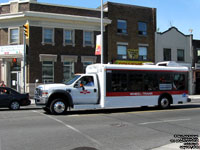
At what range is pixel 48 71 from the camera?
76.7 feet

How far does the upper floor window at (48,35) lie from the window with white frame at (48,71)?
211cm

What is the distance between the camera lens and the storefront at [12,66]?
22.5 metres

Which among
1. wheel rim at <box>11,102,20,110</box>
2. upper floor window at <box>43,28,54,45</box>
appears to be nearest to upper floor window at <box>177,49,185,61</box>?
upper floor window at <box>43,28,54,45</box>

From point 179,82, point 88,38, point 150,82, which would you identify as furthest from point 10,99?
point 88,38

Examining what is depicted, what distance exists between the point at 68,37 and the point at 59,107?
14152 mm

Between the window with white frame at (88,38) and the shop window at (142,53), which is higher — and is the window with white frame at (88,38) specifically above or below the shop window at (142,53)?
above

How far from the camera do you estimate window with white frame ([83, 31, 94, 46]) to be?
82.6ft

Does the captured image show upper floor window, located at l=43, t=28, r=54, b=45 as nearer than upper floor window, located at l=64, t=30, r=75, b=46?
Yes

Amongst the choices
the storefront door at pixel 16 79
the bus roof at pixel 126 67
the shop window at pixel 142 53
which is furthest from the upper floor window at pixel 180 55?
the storefront door at pixel 16 79

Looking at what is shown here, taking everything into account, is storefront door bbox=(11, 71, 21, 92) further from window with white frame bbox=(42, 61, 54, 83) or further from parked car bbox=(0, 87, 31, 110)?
parked car bbox=(0, 87, 31, 110)

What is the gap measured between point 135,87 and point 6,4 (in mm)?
17060

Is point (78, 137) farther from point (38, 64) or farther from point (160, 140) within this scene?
point (38, 64)

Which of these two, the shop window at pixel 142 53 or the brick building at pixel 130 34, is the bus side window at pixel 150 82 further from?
the shop window at pixel 142 53

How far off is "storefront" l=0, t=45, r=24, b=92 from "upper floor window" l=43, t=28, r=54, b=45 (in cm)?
253
